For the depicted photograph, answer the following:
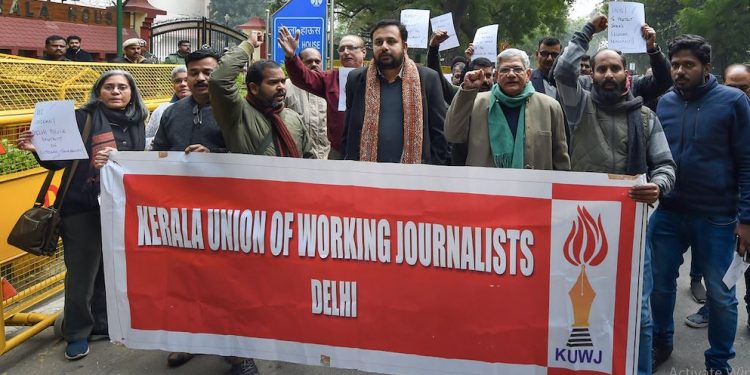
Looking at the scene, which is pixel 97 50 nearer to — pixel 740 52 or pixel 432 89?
pixel 432 89

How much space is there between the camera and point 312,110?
5582 millimetres

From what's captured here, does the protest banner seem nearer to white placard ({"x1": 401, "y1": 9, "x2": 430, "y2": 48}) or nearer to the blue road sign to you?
the blue road sign

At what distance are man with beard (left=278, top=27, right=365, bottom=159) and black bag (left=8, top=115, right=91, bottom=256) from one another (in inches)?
49.6

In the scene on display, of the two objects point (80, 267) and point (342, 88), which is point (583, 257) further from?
point (80, 267)

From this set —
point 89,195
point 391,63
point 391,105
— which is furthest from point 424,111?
point 89,195

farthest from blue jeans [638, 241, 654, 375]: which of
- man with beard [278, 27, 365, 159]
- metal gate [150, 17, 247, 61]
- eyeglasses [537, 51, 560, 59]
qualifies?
metal gate [150, 17, 247, 61]

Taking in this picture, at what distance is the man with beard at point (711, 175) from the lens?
3736mm

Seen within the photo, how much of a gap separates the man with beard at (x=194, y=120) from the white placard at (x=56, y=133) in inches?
19.2

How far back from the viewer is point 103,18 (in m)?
21.6

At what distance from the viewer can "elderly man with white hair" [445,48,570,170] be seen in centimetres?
352

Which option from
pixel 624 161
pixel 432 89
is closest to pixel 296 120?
pixel 432 89

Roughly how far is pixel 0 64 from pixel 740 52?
3653 centimetres

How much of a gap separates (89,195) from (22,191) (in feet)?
4.38

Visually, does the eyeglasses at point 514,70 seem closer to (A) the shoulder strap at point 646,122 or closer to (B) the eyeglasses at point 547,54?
(A) the shoulder strap at point 646,122
